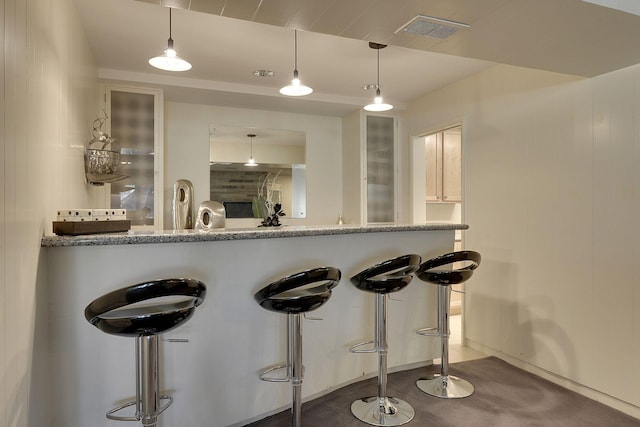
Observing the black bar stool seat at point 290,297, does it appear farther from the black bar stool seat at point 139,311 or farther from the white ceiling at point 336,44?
the white ceiling at point 336,44

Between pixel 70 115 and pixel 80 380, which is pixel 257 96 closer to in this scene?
pixel 70 115

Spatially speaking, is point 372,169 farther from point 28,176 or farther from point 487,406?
point 28,176

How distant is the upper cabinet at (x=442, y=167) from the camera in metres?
4.84

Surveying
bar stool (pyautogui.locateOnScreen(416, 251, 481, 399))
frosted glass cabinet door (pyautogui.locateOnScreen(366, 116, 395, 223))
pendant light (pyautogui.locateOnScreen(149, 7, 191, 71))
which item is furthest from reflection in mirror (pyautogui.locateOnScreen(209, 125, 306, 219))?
bar stool (pyautogui.locateOnScreen(416, 251, 481, 399))

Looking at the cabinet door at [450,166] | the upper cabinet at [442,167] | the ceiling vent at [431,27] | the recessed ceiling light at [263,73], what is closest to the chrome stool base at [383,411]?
the ceiling vent at [431,27]

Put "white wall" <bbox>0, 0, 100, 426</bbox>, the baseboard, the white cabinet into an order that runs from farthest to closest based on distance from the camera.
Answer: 1. the white cabinet
2. the baseboard
3. "white wall" <bbox>0, 0, 100, 426</bbox>

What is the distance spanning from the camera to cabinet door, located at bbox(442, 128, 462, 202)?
487 cm

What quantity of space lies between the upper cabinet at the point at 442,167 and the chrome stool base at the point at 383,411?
293 centimetres

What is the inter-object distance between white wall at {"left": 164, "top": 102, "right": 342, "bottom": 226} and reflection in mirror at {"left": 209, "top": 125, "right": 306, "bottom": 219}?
0.08m

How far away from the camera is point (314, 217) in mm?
4715

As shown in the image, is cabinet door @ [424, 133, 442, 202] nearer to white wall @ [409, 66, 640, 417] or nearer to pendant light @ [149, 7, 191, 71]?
white wall @ [409, 66, 640, 417]

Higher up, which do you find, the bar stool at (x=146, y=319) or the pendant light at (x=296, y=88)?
the pendant light at (x=296, y=88)

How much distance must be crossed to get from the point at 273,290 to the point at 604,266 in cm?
226

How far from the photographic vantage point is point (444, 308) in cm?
269
